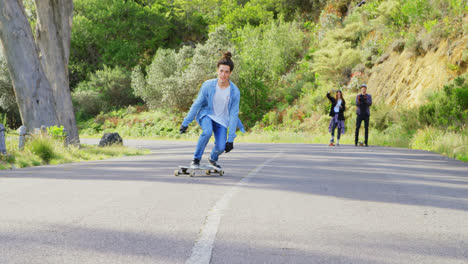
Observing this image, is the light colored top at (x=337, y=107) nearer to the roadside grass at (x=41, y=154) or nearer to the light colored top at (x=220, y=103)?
the roadside grass at (x=41, y=154)

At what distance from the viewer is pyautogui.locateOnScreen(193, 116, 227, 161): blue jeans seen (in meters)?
8.57

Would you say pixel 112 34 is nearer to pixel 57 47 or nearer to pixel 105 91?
pixel 105 91

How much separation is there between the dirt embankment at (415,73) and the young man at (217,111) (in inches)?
614

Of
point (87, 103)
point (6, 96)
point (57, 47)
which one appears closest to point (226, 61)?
point (57, 47)

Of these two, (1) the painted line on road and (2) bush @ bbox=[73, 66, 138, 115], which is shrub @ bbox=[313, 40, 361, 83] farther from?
(1) the painted line on road

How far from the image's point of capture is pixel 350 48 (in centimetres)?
3578

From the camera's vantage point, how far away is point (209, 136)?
8578mm

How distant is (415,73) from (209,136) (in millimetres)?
19557

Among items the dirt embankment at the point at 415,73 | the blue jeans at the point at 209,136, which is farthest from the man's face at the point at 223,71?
the dirt embankment at the point at 415,73

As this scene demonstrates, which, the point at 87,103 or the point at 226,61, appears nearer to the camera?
the point at 226,61

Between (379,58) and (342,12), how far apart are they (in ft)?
49.1

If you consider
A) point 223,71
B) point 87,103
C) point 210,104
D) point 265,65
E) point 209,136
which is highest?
point 265,65

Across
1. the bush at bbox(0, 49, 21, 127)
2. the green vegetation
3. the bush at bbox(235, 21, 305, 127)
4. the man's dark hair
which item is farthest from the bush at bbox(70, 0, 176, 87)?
the man's dark hair

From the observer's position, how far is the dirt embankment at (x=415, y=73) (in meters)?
22.7
